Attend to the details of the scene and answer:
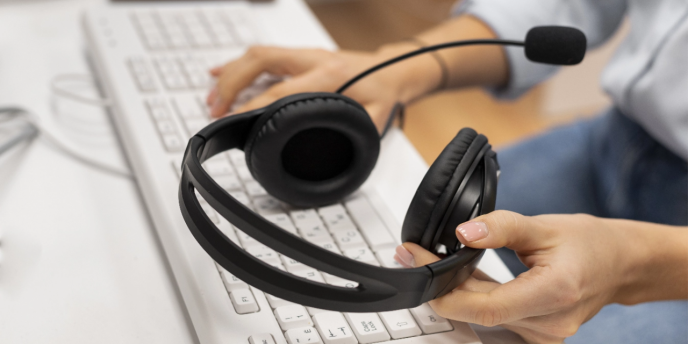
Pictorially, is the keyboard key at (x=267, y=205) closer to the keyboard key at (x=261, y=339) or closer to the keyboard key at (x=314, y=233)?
the keyboard key at (x=314, y=233)

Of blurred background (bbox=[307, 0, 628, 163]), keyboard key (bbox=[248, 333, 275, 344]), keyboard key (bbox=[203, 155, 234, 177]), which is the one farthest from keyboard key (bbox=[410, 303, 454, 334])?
blurred background (bbox=[307, 0, 628, 163])

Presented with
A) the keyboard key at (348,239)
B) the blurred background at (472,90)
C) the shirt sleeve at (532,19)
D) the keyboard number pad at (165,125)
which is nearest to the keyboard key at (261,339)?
the keyboard key at (348,239)

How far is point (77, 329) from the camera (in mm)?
388

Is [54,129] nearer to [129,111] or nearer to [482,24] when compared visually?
[129,111]

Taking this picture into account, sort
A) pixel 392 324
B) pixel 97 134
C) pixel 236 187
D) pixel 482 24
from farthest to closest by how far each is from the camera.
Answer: pixel 482 24, pixel 97 134, pixel 236 187, pixel 392 324

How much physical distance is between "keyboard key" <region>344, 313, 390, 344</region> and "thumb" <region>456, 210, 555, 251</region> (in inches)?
3.2

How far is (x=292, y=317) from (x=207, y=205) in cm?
11

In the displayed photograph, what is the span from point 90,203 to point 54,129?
0.13 metres

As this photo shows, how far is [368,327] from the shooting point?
38 cm

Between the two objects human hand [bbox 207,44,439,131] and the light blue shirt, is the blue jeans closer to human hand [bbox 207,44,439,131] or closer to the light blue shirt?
the light blue shirt

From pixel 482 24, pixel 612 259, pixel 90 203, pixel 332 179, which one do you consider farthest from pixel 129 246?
pixel 482 24

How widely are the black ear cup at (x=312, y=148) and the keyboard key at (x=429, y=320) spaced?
124mm

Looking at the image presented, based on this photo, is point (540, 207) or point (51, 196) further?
point (540, 207)

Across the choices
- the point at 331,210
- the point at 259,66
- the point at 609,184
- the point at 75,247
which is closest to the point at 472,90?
the point at 609,184
